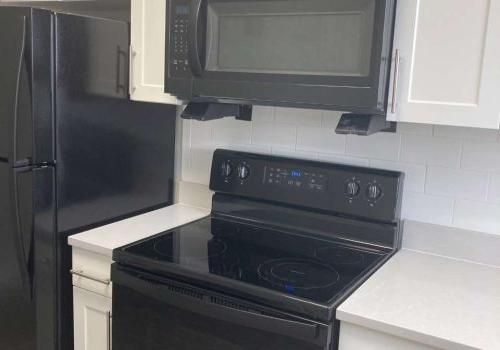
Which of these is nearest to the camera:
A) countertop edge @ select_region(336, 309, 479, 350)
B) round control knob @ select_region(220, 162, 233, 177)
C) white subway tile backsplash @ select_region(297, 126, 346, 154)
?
countertop edge @ select_region(336, 309, 479, 350)

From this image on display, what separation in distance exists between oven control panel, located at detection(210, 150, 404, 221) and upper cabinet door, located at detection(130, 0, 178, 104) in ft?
1.19

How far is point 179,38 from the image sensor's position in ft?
5.49

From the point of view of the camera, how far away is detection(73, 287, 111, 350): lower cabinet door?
1733mm

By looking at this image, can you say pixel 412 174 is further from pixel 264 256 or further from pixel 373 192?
pixel 264 256

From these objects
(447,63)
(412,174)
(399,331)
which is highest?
(447,63)

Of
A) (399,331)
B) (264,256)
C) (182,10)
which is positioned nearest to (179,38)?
(182,10)

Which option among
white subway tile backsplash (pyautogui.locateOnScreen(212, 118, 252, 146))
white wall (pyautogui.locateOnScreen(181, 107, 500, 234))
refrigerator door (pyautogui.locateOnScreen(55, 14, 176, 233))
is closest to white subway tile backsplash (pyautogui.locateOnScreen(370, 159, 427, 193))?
white wall (pyautogui.locateOnScreen(181, 107, 500, 234))

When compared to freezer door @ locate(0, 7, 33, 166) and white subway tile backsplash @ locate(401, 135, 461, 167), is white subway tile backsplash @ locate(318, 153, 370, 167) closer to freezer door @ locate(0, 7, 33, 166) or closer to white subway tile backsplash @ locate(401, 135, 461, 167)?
white subway tile backsplash @ locate(401, 135, 461, 167)

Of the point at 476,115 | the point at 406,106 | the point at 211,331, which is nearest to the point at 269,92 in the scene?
the point at 406,106

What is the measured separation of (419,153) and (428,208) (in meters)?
0.19

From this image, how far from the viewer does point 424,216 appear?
1.78 m

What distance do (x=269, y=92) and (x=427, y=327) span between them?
77 cm

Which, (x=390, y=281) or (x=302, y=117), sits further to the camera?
(x=302, y=117)

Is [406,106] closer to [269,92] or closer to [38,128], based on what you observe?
[269,92]
